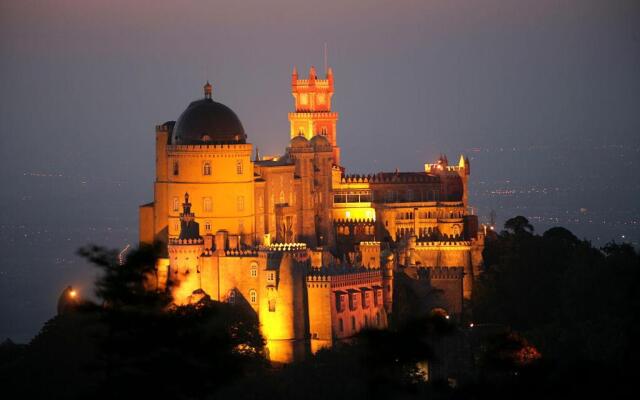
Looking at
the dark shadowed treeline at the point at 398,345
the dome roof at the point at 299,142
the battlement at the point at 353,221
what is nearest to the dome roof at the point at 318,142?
the dome roof at the point at 299,142

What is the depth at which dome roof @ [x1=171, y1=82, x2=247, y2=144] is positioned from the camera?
391 feet

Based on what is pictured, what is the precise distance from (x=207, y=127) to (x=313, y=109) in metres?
36.5

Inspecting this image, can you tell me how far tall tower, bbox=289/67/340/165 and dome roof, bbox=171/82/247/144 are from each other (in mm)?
31239

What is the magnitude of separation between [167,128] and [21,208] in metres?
75.0

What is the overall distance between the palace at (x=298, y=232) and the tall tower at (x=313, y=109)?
49.7 feet

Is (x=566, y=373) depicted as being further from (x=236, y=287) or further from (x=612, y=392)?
(x=236, y=287)

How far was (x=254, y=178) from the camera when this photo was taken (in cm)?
12188

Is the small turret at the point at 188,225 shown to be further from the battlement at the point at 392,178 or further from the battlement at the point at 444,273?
the battlement at the point at 392,178

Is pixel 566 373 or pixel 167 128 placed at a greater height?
pixel 167 128

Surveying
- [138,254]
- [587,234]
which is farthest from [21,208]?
[138,254]

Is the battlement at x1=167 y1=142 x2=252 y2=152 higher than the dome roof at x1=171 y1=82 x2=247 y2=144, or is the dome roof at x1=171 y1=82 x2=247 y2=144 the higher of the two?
the dome roof at x1=171 y1=82 x2=247 y2=144

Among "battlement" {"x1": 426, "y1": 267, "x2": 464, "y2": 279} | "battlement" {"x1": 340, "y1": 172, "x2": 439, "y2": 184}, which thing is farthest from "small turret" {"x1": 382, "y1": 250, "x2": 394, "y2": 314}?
"battlement" {"x1": 340, "y1": 172, "x2": 439, "y2": 184}

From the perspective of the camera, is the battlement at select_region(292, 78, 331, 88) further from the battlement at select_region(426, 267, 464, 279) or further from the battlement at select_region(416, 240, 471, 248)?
the battlement at select_region(426, 267, 464, 279)

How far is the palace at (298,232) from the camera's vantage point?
4333 inches
